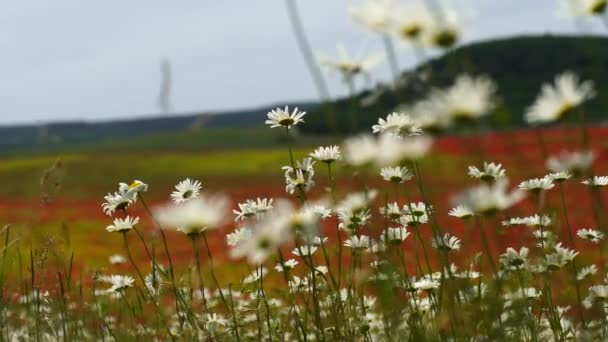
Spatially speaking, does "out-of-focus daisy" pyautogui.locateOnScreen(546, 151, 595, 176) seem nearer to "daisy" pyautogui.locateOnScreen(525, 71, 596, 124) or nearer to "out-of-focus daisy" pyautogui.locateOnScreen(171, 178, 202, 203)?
"daisy" pyautogui.locateOnScreen(525, 71, 596, 124)

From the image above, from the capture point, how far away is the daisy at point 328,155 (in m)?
2.88

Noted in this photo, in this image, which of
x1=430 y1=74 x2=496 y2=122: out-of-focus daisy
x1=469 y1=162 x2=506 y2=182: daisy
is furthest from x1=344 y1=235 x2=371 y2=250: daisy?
x1=430 y1=74 x2=496 y2=122: out-of-focus daisy

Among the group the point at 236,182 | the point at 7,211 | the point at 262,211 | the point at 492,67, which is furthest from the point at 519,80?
the point at 262,211

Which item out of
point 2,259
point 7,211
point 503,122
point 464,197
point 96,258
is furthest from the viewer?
point 7,211

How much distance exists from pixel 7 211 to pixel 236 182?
1292 centimetres

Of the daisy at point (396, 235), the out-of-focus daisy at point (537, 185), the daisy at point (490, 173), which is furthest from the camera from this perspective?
the daisy at point (396, 235)

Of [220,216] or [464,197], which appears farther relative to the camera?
[220,216]

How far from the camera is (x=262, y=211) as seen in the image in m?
2.80

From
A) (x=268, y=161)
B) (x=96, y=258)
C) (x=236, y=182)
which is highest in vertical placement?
(x=268, y=161)

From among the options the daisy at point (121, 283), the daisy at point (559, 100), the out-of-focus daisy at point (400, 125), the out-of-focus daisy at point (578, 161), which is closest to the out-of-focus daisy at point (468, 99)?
the daisy at point (559, 100)

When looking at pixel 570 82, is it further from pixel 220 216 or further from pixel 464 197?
pixel 220 216

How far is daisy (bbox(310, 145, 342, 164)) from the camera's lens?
2.88 m

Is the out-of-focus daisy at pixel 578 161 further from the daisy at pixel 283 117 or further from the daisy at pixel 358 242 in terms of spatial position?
the daisy at pixel 283 117

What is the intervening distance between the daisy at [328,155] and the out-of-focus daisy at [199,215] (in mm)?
799
